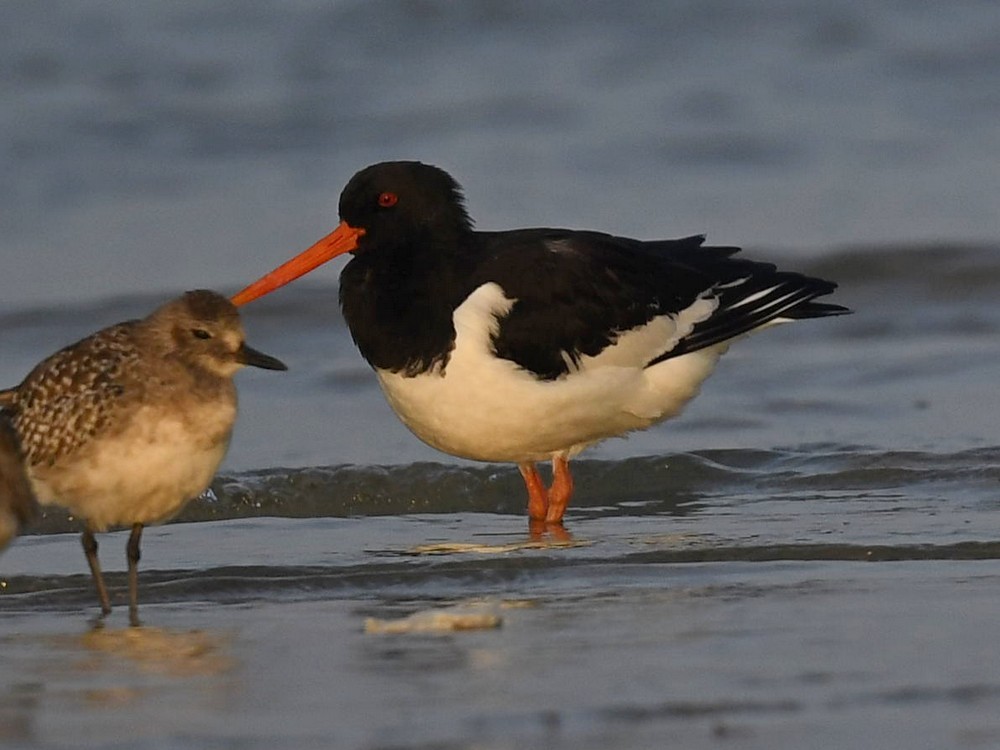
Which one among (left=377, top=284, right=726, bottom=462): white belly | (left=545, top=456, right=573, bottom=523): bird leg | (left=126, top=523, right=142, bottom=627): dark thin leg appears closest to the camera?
(left=126, top=523, right=142, bottom=627): dark thin leg

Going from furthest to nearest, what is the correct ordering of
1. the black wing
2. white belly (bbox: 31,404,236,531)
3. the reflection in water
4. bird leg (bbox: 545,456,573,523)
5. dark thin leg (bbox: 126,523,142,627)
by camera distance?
bird leg (bbox: 545,456,573,523) → the black wing → dark thin leg (bbox: 126,523,142,627) → white belly (bbox: 31,404,236,531) → the reflection in water

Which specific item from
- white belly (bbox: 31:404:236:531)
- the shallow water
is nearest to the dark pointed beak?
white belly (bbox: 31:404:236:531)

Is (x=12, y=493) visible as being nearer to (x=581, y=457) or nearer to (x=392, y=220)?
(x=392, y=220)

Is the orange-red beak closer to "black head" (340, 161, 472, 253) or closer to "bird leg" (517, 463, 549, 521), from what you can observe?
Result: "black head" (340, 161, 472, 253)

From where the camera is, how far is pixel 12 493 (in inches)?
195

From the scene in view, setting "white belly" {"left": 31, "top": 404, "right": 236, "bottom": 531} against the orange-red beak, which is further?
the orange-red beak

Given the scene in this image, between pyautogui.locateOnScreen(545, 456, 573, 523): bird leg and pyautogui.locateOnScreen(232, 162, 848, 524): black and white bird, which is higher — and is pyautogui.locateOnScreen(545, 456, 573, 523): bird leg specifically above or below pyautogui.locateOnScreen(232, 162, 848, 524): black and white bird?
below

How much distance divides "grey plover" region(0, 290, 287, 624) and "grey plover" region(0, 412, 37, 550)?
0.26 m

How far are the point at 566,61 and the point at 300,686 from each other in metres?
11.0

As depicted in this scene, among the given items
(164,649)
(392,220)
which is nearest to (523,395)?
(392,220)

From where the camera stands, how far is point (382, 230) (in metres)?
7.34

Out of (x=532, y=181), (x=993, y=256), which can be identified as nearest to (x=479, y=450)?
(x=993, y=256)

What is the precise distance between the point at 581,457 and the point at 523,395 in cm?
110

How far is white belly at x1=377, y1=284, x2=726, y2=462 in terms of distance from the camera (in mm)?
6934
